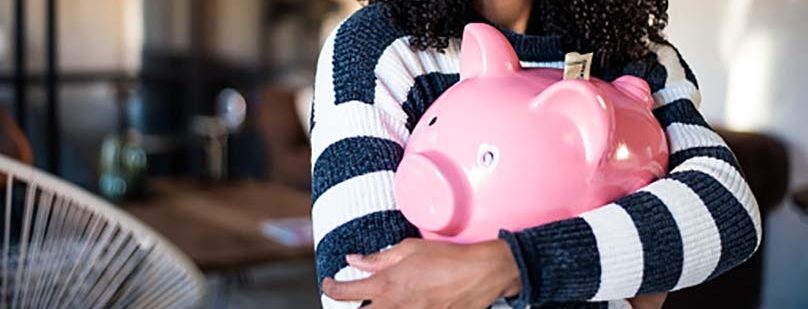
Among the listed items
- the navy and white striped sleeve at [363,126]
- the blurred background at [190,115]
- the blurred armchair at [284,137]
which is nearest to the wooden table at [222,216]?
the blurred background at [190,115]

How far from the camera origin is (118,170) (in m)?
3.09

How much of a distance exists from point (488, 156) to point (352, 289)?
14 cm

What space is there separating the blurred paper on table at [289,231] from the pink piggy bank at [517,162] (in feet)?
5.92

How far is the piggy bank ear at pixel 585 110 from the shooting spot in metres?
0.65

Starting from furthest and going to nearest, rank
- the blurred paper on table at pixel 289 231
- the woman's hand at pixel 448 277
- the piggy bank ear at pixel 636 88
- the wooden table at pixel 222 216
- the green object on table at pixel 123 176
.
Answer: the green object on table at pixel 123 176, the blurred paper on table at pixel 289 231, the wooden table at pixel 222 216, the piggy bank ear at pixel 636 88, the woman's hand at pixel 448 277

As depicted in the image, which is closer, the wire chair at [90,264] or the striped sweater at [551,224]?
the striped sweater at [551,224]

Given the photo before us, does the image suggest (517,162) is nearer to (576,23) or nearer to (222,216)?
(576,23)

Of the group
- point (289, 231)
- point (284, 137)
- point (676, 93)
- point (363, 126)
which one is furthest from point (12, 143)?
point (284, 137)

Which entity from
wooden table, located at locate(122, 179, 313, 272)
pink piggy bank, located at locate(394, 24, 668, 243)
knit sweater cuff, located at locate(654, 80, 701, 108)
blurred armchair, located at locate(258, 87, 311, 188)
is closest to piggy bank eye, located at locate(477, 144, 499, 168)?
pink piggy bank, located at locate(394, 24, 668, 243)

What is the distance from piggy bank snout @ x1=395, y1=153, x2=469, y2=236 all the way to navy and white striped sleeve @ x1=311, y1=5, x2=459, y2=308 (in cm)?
3

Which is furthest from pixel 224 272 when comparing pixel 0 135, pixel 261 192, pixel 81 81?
pixel 81 81

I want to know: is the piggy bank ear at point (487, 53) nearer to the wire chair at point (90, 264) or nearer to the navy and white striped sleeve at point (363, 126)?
the navy and white striped sleeve at point (363, 126)

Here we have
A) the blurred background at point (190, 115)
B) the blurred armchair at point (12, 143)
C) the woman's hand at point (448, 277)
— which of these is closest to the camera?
the woman's hand at point (448, 277)

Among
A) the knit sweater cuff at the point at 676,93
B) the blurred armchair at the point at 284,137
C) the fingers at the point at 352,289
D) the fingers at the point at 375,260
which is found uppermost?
the knit sweater cuff at the point at 676,93
